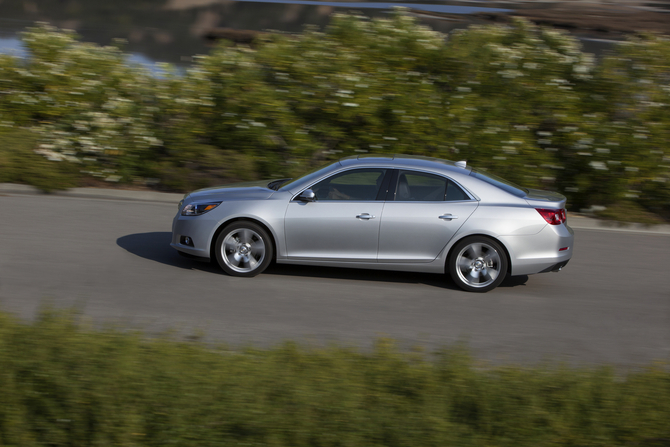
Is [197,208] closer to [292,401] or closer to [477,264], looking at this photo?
[477,264]

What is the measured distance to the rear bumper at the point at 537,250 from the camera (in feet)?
25.2

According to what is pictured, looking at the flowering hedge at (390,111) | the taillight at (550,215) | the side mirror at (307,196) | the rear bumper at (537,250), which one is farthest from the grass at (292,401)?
the flowering hedge at (390,111)

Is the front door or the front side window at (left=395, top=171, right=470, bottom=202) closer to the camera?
the front door

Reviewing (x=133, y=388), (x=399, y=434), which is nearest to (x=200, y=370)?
(x=133, y=388)

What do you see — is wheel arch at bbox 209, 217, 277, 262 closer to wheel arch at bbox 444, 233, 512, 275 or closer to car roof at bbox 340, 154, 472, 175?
car roof at bbox 340, 154, 472, 175

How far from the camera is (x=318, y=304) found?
7105mm

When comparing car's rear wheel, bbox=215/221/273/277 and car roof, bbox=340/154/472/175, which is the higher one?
car roof, bbox=340/154/472/175

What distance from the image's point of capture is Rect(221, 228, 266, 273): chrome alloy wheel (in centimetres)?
790

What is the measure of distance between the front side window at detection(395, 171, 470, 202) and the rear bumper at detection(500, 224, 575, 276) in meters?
0.74

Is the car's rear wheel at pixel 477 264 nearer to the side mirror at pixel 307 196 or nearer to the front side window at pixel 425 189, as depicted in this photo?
the front side window at pixel 425 189

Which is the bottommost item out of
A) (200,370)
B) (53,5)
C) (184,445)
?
(184,445)

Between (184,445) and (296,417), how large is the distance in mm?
598

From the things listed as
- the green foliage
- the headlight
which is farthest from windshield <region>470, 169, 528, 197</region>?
the green foliage

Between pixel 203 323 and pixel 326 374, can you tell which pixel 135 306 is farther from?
pixel 326 374
